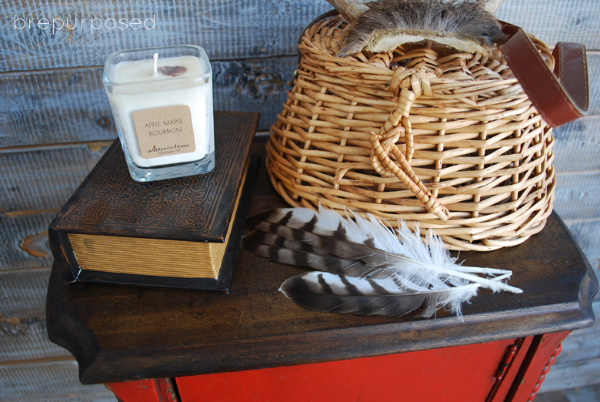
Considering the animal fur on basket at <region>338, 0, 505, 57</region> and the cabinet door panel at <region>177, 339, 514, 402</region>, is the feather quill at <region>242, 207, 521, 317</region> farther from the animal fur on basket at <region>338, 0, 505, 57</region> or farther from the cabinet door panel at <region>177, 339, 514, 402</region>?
the animal fur on basket at <region>338, 0, 505, 57</region>

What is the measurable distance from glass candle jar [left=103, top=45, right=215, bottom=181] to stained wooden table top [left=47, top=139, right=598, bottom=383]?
0.17m

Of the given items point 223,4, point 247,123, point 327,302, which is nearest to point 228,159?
point 247,123

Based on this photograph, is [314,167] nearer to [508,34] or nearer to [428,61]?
[428,61]

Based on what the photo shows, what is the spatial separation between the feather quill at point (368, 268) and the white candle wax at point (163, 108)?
7.0 inches

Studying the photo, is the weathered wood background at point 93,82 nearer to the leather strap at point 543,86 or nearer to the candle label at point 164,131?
the candle label at point 164,131

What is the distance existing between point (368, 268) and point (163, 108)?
342mm

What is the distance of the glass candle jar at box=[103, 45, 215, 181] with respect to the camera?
52cm

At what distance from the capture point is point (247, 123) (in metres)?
0.73

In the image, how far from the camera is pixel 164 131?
54cm

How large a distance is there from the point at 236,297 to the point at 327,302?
0.12 meters

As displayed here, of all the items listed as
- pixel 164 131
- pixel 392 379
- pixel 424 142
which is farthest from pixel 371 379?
pixel 164 131

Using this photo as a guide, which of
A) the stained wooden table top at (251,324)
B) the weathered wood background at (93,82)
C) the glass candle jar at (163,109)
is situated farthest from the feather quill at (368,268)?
the weathered wood background at (93,82)

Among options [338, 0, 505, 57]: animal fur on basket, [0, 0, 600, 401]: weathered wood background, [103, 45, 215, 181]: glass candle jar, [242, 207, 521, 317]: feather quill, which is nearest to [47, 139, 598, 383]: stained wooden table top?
[242, 207, 521, 317]: feather quill

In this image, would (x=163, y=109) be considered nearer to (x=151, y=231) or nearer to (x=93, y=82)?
(x=151, y=231)
